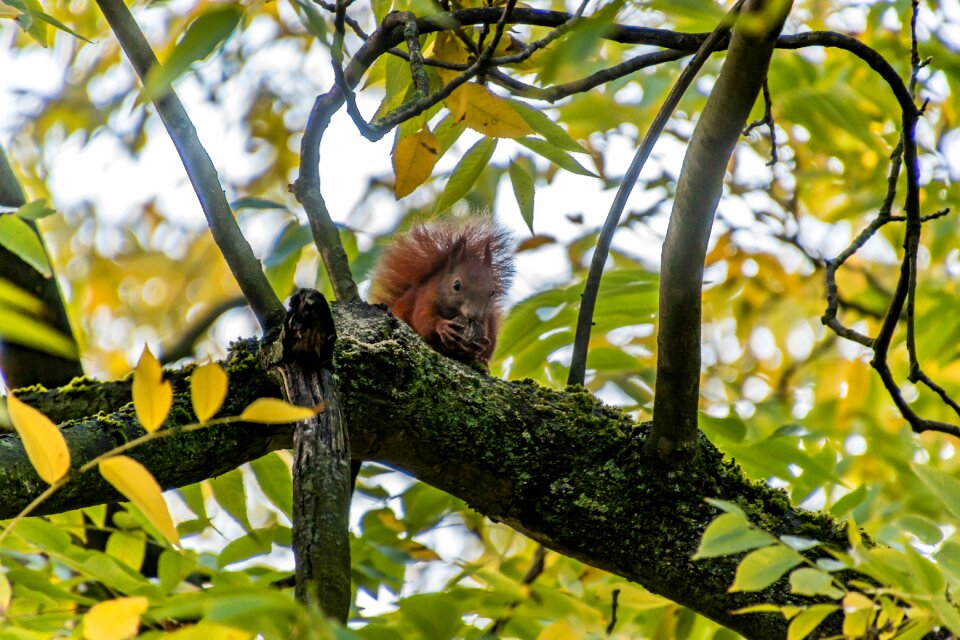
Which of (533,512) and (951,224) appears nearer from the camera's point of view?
(533,512)

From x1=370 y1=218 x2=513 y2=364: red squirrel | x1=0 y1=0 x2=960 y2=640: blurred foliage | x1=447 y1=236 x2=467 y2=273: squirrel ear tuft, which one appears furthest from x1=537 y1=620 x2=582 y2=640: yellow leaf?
x1=447 y1=236 x2=467 y2=273: squirrel ear tuft

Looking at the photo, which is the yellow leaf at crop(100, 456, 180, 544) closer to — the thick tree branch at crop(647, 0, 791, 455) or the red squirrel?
the thick tree branch at crop(647, 0, 791, 455)

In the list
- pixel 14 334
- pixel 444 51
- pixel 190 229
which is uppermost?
pixel 190 229

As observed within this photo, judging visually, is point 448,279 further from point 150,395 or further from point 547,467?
point 150,395

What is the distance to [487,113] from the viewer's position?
190cm

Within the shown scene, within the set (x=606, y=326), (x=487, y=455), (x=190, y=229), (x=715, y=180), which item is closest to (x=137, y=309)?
(x=190, y=229)

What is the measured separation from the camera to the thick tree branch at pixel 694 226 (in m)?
1.61

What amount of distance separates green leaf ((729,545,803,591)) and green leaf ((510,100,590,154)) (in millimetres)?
868

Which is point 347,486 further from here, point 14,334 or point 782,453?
point 782,453

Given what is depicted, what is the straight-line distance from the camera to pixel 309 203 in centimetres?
237

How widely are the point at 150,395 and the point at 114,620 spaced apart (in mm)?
256

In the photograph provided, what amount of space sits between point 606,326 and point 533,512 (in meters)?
0.89

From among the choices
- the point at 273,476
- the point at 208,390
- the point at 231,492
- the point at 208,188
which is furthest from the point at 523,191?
the point at 208,390

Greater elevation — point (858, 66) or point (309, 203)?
point (858, 66)
